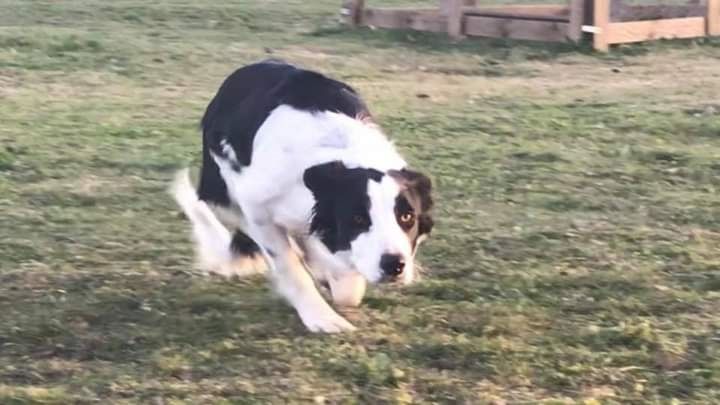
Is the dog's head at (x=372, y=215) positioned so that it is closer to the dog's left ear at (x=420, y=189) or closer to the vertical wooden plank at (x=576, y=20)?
the dog's left ear at (x=420, y=189)

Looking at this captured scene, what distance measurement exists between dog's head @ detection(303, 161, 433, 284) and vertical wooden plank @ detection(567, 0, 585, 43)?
8587mm

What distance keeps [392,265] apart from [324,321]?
60 centimetres

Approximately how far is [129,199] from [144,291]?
159 centimetres

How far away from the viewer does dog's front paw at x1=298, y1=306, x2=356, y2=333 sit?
4.39 metres

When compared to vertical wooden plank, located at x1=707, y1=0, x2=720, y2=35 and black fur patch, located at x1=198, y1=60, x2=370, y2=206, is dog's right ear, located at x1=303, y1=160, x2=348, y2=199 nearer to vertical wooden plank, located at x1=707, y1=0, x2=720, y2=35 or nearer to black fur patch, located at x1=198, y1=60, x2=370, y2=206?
black fur patch, located at x1=198, y1=60, x2=370, y2=206

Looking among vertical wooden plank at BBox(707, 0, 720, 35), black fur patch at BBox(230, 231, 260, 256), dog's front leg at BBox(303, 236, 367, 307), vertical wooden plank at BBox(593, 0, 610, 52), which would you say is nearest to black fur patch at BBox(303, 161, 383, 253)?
dog's front leg at BBox(303, 236, 367, 307)

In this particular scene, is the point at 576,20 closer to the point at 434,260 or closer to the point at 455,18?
the point at 455,18

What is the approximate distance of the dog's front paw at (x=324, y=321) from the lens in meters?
4.39

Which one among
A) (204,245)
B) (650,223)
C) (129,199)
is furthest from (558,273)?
(129,199)

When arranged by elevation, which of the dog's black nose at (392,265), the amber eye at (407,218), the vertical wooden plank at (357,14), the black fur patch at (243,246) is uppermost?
the amber eye at (407,218)

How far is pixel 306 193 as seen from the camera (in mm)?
4332

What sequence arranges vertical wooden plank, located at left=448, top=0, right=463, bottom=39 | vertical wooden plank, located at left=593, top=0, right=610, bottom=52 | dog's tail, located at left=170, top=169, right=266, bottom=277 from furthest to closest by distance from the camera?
vertical wooden plank, located at left=448, top=0, right=463, bottom=39 < vertical wooden plank, located at left=593, top=0, right=610, bottom=52 < dog's tail, located at left=170, top=169, right=266, bottom=277

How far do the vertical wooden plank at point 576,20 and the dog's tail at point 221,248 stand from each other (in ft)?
25.4

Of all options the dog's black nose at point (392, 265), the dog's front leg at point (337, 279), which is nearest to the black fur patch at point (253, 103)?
the dog's front leg at point (337, 279)
